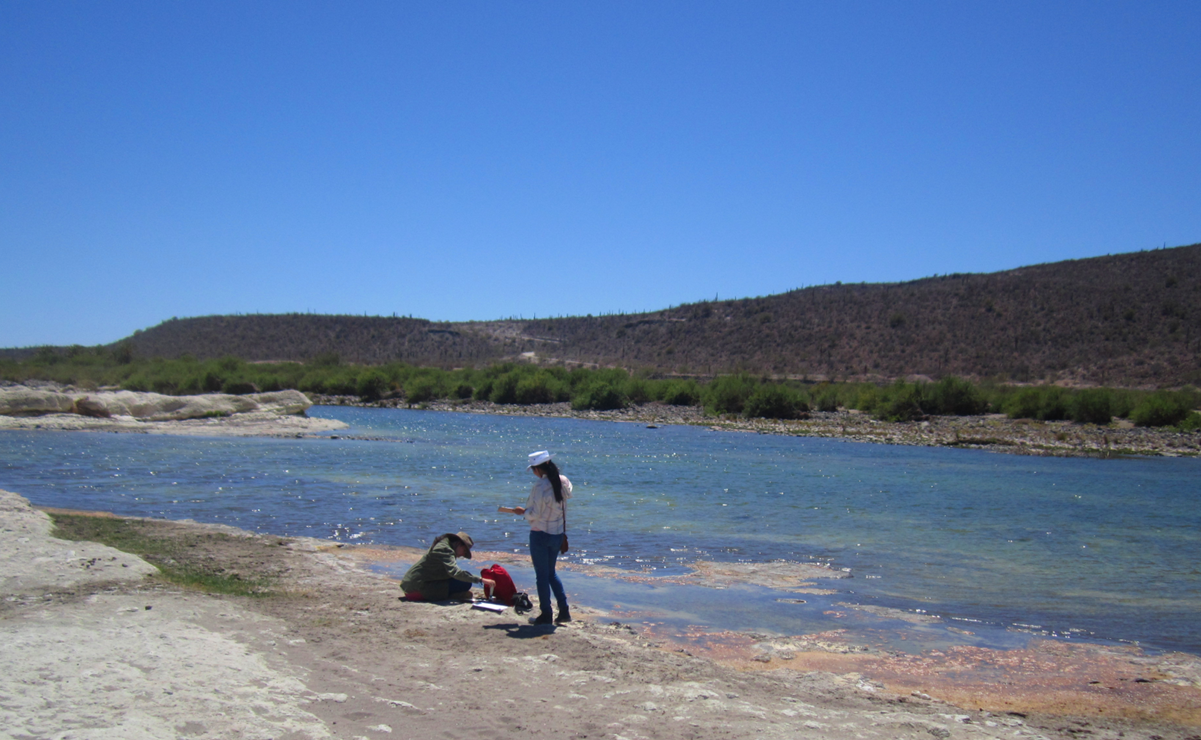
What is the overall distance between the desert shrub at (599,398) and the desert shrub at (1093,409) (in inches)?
1174

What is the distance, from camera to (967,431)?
43.5 m

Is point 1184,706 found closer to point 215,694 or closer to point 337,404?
point 215,694

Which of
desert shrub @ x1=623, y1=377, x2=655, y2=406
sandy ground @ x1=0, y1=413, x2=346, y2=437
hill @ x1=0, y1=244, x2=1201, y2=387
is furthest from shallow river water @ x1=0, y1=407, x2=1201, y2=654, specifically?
hill @ x1=0, y1=244, x2=1201, y2=387

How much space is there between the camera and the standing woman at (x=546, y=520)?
838 cm

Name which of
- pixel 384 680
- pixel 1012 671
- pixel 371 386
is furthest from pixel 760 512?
pixel 371 386

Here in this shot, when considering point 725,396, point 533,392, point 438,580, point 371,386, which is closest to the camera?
point 438,580

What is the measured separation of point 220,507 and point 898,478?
61.7 ft

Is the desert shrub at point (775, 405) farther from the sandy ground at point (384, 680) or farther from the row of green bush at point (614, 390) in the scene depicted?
the sandy ground at point (384, 680)

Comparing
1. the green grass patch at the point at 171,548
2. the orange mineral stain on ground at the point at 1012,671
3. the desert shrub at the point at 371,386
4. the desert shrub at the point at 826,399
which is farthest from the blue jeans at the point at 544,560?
the desert shrub at the point at 371,386

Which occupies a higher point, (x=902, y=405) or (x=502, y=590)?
(x=902, y=405)

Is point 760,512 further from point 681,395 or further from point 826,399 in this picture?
point 681,395

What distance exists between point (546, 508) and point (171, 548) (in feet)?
20.5

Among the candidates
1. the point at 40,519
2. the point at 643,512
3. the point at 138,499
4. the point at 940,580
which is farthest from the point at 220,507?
the point at 940,580

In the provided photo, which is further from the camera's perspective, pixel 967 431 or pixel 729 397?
pixel 729 397
